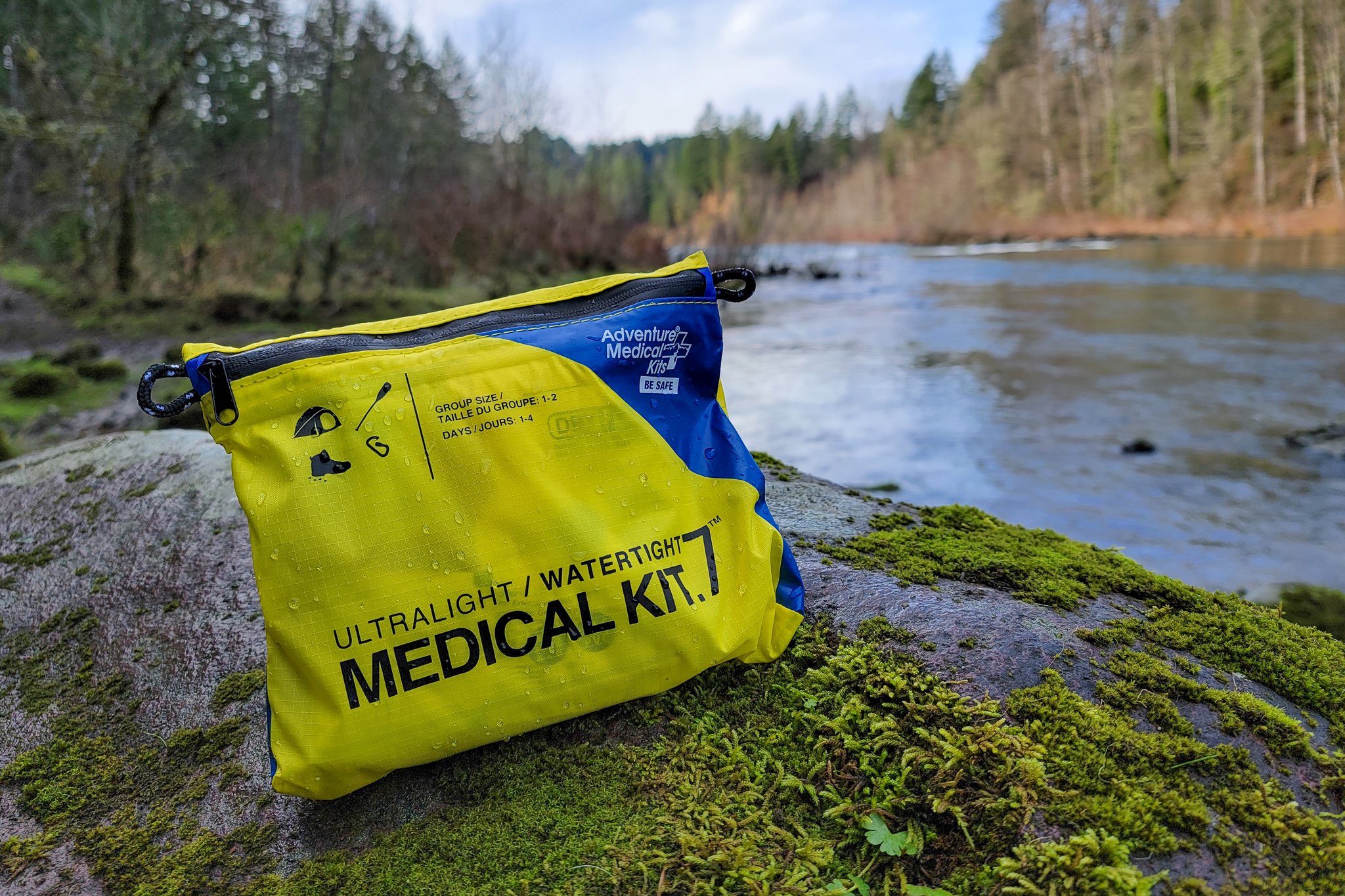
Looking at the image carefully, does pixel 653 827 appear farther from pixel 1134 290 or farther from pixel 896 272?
pixel 896 272

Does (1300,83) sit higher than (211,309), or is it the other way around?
(1300,83)

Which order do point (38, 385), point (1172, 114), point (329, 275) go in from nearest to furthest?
point (38, 385) → point (329, 275) → point (1172, 114)

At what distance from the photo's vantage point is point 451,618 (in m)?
1.48

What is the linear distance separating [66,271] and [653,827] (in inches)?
636

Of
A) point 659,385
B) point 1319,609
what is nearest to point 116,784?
point 659,385

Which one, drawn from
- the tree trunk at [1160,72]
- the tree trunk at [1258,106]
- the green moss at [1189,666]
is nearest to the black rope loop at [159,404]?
the green moss at [1189,666]

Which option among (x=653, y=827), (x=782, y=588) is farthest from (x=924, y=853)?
(x=782, y=588)

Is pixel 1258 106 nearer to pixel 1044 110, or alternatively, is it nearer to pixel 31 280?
pixel 1044 110

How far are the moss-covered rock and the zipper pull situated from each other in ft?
2.44

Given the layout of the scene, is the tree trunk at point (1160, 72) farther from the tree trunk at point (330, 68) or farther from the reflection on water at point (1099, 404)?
the tree trunk at point (330, 68)

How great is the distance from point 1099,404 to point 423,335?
10343mm

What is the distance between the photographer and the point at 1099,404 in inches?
389

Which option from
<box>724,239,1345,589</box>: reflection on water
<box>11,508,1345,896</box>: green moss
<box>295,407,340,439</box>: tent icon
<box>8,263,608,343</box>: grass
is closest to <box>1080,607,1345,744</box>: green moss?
<box>11,508,1345,896</box>: green moss

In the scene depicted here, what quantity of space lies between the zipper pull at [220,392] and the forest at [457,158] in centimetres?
1143
